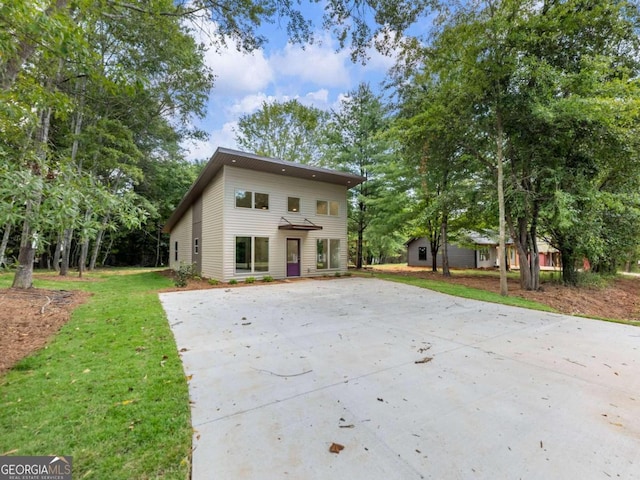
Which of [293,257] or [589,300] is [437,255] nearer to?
[589,300]

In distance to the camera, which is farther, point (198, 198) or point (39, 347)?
point (198, 198)

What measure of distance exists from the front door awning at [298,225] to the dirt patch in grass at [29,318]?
267 inches

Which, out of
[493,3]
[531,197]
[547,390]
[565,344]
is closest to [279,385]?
[547,390]

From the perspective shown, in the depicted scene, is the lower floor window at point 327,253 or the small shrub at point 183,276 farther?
the lower floor window at point 327,253

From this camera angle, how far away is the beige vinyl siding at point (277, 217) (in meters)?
11.0

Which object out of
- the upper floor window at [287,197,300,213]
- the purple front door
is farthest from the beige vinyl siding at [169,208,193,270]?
the upper floor window at [287,197,300,213]

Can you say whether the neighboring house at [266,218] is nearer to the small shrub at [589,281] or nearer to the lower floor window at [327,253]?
the lower floor window at [327,253]

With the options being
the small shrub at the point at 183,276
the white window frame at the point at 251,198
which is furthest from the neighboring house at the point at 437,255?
the small shrub at the point at 183,276

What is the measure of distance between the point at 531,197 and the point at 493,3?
5532mm

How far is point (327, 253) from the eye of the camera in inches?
541

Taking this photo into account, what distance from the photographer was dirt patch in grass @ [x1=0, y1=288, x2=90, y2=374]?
12.3ft

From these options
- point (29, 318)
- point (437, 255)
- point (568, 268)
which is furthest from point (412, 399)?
point (437, 255)

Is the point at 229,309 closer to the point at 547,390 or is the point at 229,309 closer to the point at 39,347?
the point at 39,347

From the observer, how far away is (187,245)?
1638 cm
